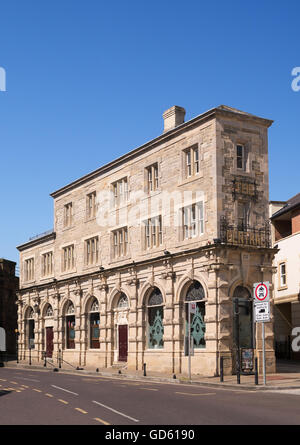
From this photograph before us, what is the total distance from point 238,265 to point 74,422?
783 inches

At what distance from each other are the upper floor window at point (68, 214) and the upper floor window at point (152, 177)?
41.4 feet

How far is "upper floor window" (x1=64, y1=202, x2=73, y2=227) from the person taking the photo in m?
50.9

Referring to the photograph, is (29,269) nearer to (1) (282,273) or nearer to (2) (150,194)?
(2) (150,194)

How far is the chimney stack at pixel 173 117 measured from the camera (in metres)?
39.8

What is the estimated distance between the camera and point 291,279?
43281mm

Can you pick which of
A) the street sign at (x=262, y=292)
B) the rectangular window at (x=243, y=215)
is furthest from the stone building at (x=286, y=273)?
the street sign at (x=262, y=292)

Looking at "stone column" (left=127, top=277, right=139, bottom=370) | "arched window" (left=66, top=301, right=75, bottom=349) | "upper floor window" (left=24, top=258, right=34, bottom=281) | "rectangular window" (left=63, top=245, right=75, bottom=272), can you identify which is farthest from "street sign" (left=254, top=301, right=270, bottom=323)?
"upper floor window" (left=24, top=258, right=34, bottom=281)

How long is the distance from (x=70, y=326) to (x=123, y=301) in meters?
9.26

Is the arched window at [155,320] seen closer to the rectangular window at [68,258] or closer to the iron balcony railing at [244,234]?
the iron balcony railing at [244,234]

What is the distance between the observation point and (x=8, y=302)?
2977 inches

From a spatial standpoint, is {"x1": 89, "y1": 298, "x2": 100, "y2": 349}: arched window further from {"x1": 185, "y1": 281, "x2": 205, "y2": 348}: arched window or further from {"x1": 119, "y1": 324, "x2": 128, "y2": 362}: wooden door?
{"x1": 185, "y1": 281, "x2": 205, "y2": 348}: arched window

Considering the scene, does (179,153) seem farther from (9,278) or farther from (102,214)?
(9,278)

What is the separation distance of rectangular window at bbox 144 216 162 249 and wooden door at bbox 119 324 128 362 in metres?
6.12

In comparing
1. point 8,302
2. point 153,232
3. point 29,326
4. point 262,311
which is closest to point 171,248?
point 153,232
